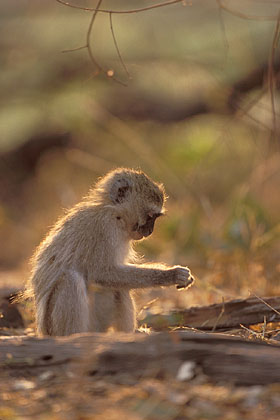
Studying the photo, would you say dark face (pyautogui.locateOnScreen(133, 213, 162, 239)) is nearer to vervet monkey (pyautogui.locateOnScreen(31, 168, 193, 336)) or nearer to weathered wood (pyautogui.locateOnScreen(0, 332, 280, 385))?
vervet monkey (pyautogui.locateOnScreen(31, 168, 193, 336))

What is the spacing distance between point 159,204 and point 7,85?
1304cm

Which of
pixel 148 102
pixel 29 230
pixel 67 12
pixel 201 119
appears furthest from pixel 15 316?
pixel 67 12

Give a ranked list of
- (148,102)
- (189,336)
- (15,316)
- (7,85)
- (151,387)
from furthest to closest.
Answer: 1. (7,85)
2. (148,102)
3. (15,316)
4. (189,336)
5. (151,387)

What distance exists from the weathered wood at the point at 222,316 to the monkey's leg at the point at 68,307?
110 centimetres

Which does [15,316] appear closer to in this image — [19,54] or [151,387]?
[151,387]

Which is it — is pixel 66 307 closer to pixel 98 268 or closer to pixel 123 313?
pixel 98 268

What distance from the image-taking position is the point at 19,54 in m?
16.4

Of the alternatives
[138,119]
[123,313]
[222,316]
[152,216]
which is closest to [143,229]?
[152,216]

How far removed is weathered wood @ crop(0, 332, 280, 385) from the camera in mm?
3328

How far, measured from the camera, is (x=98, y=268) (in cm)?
477

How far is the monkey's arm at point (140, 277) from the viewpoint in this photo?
4.76m

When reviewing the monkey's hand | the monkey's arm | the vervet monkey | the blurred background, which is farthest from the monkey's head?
the blurred background

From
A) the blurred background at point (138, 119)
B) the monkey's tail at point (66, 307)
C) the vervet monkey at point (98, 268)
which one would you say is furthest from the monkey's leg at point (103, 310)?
the blurred background at point (138, 119)

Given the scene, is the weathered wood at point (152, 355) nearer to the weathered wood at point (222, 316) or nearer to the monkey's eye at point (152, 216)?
the weathered wood at point (222, 316)
